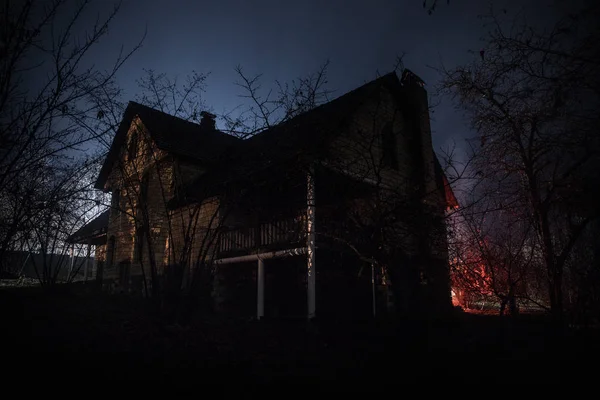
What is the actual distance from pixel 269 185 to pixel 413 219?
3077mm

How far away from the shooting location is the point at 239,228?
38.7 feet

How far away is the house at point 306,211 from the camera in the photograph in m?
6.35

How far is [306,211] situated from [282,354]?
11.1 feet

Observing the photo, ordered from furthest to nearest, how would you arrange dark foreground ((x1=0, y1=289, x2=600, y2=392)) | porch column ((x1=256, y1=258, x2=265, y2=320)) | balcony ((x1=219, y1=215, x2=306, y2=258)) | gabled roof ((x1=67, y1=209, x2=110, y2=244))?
gabled roof ((x1=67, y1=209, x2=110, y2=244)) → porch column ((x1=256, y1=258, x2=265, y2=320)) → balcony ((x1=219, y1=215, x2=306, y2=258)) → dark foreground ((x1=0, y1=289, x2=600, y2=392))

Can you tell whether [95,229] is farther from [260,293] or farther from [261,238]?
[260,293]

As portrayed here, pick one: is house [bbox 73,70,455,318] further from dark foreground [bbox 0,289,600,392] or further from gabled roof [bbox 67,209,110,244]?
gabled roof [bbox 67,209,110,244]

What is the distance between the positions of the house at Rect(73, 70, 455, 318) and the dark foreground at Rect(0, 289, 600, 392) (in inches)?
40.1

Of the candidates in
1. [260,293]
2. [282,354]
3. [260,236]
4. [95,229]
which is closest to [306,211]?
[260,236]

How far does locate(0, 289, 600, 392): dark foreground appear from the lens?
464 centimetres

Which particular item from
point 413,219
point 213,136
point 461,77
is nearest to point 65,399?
point 413,219

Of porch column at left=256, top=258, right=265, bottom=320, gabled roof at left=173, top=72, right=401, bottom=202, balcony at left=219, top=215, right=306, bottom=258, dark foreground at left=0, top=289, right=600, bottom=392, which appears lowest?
dark foreground at left=0, top=289, right=600, bottom=392

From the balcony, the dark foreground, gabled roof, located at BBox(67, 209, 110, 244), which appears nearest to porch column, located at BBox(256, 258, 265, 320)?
the balcony

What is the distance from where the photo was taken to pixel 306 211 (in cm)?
873

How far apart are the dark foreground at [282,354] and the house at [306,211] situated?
1019 millimetres
